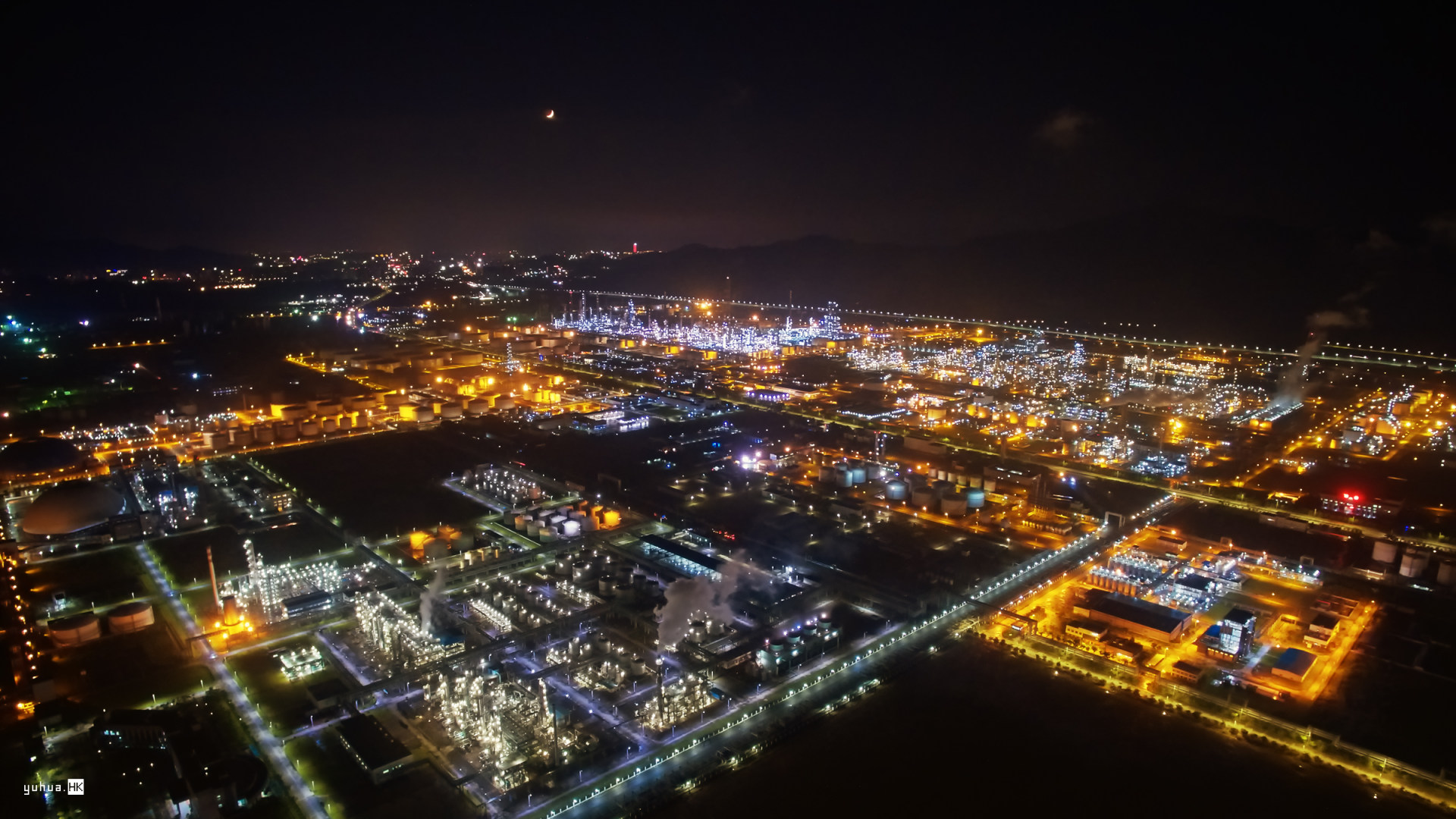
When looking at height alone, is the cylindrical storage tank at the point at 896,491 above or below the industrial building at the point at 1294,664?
above

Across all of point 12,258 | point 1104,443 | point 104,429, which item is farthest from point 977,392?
point 12,258

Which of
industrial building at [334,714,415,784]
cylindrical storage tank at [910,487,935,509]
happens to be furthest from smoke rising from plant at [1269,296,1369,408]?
→ industrial building at [334,714,415,784]

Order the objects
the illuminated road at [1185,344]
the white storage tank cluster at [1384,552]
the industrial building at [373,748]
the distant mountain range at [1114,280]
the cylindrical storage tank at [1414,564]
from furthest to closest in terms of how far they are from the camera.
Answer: the distant mountain range at [1114,280] < the illuminated road at [1185,344] < the white storage tank cluster at [1384,552] < the cylindrical storage tank at [1414,564] < the industrial building at [373,748]

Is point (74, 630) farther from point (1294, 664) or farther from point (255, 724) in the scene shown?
point (1294, 664)

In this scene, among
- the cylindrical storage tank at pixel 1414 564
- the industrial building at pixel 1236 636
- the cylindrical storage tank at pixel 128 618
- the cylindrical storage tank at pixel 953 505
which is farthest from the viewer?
the cylindrical storage tank at pixel 953 505

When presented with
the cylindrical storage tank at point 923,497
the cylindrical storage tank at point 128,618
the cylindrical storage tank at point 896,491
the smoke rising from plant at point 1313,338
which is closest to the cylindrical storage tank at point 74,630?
the cylindrical storage tank at point 128,618

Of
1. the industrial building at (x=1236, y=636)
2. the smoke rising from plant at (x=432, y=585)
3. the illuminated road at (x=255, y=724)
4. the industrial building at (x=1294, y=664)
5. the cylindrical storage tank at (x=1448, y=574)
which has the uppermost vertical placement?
the cylindrical storage tank at (x=1448, y=574)

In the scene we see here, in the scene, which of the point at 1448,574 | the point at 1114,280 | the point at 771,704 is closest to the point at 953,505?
the point at 771,704

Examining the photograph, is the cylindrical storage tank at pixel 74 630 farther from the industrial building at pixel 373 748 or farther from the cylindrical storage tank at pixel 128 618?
the industrial building at pixel 373 748
